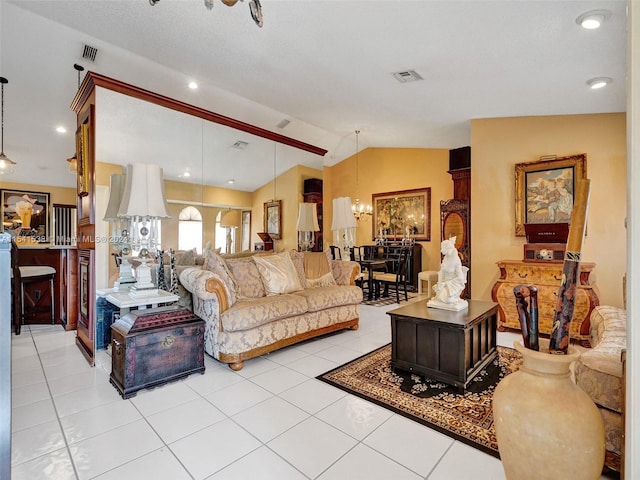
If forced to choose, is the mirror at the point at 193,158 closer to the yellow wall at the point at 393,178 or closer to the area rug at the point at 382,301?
the area rug at the point at 382,301

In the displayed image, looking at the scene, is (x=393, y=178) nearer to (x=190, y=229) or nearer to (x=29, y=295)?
(x=190, y=229)

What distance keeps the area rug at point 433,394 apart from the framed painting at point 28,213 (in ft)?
24.7

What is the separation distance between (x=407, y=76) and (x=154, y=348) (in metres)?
3.54

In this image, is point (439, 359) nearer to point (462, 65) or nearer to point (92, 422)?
point (92, 422)

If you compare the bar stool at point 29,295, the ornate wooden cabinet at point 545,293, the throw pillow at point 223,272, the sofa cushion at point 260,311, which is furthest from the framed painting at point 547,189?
the bar stool at point 29,295

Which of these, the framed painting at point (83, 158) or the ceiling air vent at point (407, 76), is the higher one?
the ceiling air vent at point (407, 76)

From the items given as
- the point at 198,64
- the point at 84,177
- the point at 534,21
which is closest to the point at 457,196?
the point at 534,21

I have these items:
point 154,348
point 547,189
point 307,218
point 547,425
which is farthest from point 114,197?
point 547,189

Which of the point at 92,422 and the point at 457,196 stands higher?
the point at 457,196

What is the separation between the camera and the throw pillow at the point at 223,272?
115 inches

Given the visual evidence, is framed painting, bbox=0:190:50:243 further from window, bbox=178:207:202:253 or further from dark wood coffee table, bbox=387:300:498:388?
dark wood coffee table, bbox=387:300:498:388

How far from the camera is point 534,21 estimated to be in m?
2.26

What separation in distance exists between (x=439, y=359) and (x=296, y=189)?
3.40 metres

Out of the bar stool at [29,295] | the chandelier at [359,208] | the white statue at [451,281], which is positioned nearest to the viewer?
the white statue at [451,281]
